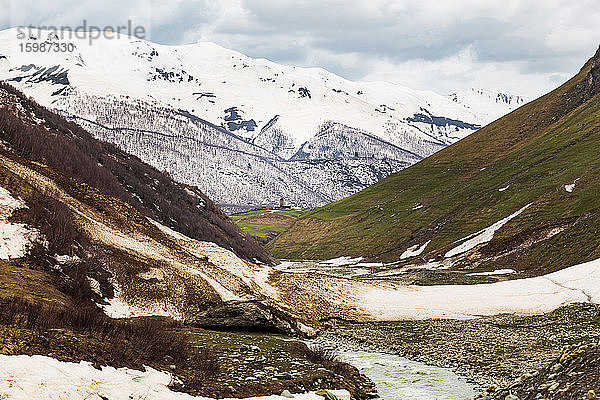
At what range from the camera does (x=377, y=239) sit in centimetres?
14725

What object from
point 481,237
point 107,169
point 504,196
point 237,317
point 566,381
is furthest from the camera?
point 504,196

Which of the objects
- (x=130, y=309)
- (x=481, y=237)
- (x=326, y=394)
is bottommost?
(x=130, y=309)

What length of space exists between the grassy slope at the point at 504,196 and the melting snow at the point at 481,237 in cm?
278

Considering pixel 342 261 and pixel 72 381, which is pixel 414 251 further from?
pixel 72 381

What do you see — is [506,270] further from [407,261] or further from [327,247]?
[327,247]

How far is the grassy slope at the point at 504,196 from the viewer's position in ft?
295

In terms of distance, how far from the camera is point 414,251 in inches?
4902

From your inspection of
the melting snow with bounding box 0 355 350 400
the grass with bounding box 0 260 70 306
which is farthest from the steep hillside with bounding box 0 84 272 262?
the melting snow with bounding box 0 355 350 400

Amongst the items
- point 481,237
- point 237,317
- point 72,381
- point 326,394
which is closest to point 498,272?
point 481,237

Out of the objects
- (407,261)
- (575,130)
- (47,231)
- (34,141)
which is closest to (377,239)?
(407,261)

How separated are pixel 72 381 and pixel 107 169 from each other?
290 feet

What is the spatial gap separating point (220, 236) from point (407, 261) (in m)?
45.8

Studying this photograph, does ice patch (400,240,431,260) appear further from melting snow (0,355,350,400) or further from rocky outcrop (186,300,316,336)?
melting snow (0,355,350,400)

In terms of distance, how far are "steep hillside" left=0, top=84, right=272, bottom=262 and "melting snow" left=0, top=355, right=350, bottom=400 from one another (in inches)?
2340
